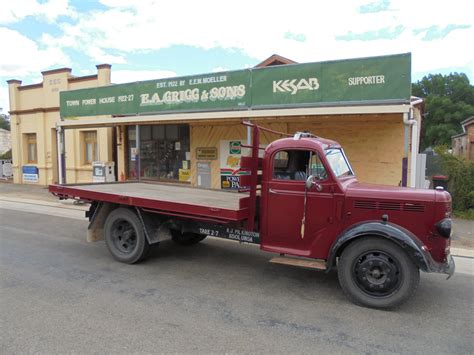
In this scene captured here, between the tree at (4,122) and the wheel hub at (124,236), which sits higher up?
the tree at (4,122)

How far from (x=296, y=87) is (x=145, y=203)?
5531 mm

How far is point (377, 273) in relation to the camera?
455 cm

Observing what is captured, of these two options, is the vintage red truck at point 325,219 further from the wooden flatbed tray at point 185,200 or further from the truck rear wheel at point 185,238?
the truck rear wheel at point 185,238

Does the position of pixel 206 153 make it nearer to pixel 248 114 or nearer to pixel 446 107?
pixel 248 114

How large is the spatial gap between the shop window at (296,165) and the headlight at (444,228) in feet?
4.71

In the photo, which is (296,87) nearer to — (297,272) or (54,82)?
(297,272)

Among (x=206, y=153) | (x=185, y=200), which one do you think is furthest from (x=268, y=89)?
(x=185, y=200)

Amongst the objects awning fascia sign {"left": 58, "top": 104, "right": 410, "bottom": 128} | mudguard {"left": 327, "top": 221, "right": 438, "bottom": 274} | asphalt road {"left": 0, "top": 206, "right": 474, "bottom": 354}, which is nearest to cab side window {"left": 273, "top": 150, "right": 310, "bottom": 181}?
mudguard {"left": 327, "top": 221, "right": 438, "bottom": 274}

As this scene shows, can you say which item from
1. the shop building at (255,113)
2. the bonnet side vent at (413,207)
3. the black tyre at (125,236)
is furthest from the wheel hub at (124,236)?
the bonnet side vent at (413,207)

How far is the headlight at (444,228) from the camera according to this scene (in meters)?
4.39

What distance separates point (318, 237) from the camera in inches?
195

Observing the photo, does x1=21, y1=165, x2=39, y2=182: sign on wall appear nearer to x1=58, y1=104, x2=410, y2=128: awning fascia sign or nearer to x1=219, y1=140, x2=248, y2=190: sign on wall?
x1=58, y1=104, x2=410, y2=128: awning fascia sign

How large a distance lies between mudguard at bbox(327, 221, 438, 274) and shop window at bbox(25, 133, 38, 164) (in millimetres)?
19415

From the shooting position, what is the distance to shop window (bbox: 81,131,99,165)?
57.3 ft
